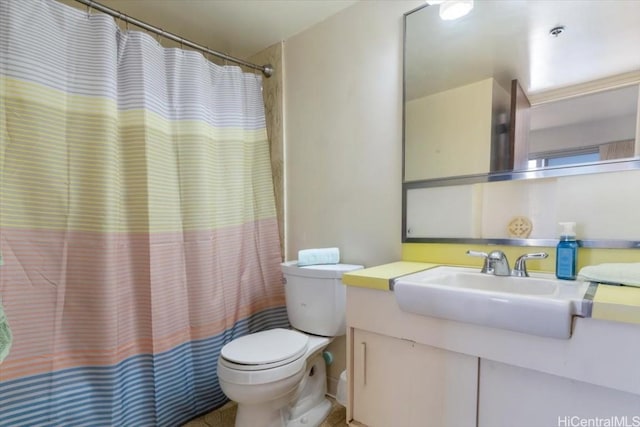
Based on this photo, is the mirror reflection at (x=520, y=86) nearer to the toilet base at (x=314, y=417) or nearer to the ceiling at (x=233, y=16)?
Answer: the ceiling at (x=233, y=16)

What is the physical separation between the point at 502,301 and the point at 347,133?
3.71 feet

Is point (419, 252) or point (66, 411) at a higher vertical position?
point (419, 252)

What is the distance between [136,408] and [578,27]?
2.26m

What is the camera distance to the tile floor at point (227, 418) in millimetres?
1453

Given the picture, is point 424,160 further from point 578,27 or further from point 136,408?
point 136,408

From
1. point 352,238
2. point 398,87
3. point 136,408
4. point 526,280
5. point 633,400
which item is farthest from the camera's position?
point 352,238

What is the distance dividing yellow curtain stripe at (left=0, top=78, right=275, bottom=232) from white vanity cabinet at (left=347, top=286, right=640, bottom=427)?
929 mm

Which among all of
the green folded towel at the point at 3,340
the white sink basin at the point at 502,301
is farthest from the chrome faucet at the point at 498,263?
the green folded towel at the point at 3,340

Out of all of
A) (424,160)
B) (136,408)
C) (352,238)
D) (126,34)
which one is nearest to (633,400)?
(424,160)

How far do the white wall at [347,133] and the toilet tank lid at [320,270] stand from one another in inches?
5.6

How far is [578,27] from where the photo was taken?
1059 mm

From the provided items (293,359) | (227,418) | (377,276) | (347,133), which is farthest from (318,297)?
(347,133)

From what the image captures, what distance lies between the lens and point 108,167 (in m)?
1.24

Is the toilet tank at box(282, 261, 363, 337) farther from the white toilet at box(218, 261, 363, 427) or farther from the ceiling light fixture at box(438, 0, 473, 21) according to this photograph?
the ceiling light fixture at box(438, 0, 473, 21)
